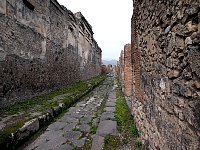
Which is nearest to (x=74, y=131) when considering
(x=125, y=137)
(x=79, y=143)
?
(x=79, y=143)

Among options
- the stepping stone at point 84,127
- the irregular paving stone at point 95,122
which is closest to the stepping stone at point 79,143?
the stepping stone at point 84,127

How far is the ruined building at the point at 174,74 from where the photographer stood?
1582mm

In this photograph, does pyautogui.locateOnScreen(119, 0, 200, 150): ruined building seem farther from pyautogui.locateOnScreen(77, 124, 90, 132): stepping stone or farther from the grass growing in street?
pyautogui.locateOnScreen(77, 124, 90, 132): stepping stone

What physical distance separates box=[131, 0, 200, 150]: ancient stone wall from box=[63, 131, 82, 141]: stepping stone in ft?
4.83

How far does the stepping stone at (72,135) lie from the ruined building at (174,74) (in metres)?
1.48

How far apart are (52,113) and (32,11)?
3543 millimetres

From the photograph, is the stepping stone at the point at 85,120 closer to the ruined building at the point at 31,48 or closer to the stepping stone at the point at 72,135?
the stepping stone at the point at 72,135

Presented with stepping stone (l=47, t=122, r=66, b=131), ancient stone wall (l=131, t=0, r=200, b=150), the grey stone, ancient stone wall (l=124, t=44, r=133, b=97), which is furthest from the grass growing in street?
ancient stone wall (l=124, t=44, r=133, b=97)

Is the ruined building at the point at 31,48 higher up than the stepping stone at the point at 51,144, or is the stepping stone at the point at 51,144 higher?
the ruined building at the point at 31,48

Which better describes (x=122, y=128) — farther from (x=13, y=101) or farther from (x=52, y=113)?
(x=13, y=101)

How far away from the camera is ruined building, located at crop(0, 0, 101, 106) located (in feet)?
18.2

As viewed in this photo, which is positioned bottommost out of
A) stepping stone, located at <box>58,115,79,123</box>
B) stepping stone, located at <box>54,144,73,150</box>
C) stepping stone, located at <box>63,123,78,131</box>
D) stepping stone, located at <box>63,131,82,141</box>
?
stepping stone, located at <box>54,144,73,150</box>

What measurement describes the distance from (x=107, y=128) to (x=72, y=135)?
2.39ft

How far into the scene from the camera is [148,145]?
3.21 metres
